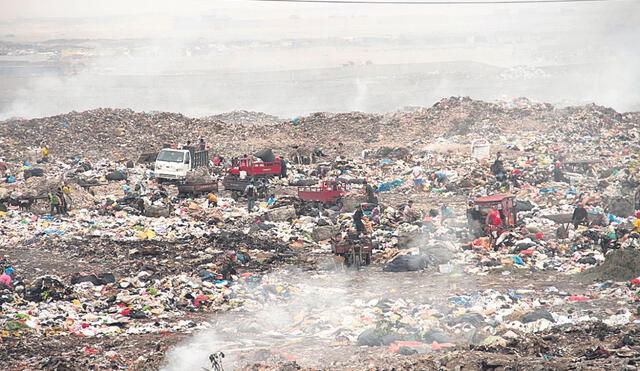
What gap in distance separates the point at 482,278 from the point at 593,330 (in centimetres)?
379

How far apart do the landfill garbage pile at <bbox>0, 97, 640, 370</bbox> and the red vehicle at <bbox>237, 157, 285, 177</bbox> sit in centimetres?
52

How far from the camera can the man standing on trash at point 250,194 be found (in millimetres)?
18969

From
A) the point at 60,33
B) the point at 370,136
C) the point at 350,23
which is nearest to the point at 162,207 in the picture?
the point at 370,136

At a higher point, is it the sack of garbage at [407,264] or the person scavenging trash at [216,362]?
the person scavenging trash at [216,362]

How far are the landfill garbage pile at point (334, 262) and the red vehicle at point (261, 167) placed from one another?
0.52m

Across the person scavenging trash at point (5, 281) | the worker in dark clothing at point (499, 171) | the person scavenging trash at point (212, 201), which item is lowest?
the person scavenging trash at point (212, 201)

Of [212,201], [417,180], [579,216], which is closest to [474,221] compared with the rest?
[579,216]

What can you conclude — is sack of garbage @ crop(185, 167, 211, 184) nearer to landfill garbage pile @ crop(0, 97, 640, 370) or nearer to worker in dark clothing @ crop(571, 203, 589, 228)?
landfill garbage pile @ crop(0, 97, 640, 370)

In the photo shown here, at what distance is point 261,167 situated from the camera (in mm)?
22469

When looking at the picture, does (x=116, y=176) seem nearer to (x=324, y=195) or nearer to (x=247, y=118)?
(x=324, y=195)

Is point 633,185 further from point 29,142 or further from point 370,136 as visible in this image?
point 29,142

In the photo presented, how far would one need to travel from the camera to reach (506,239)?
14.6 metres

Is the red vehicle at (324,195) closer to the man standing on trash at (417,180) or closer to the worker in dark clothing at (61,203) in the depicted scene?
the man standing on trash at (417,180)

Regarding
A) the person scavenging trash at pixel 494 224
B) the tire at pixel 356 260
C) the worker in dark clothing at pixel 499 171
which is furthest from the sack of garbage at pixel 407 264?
the worker in dark clothing at pixel 499 171
